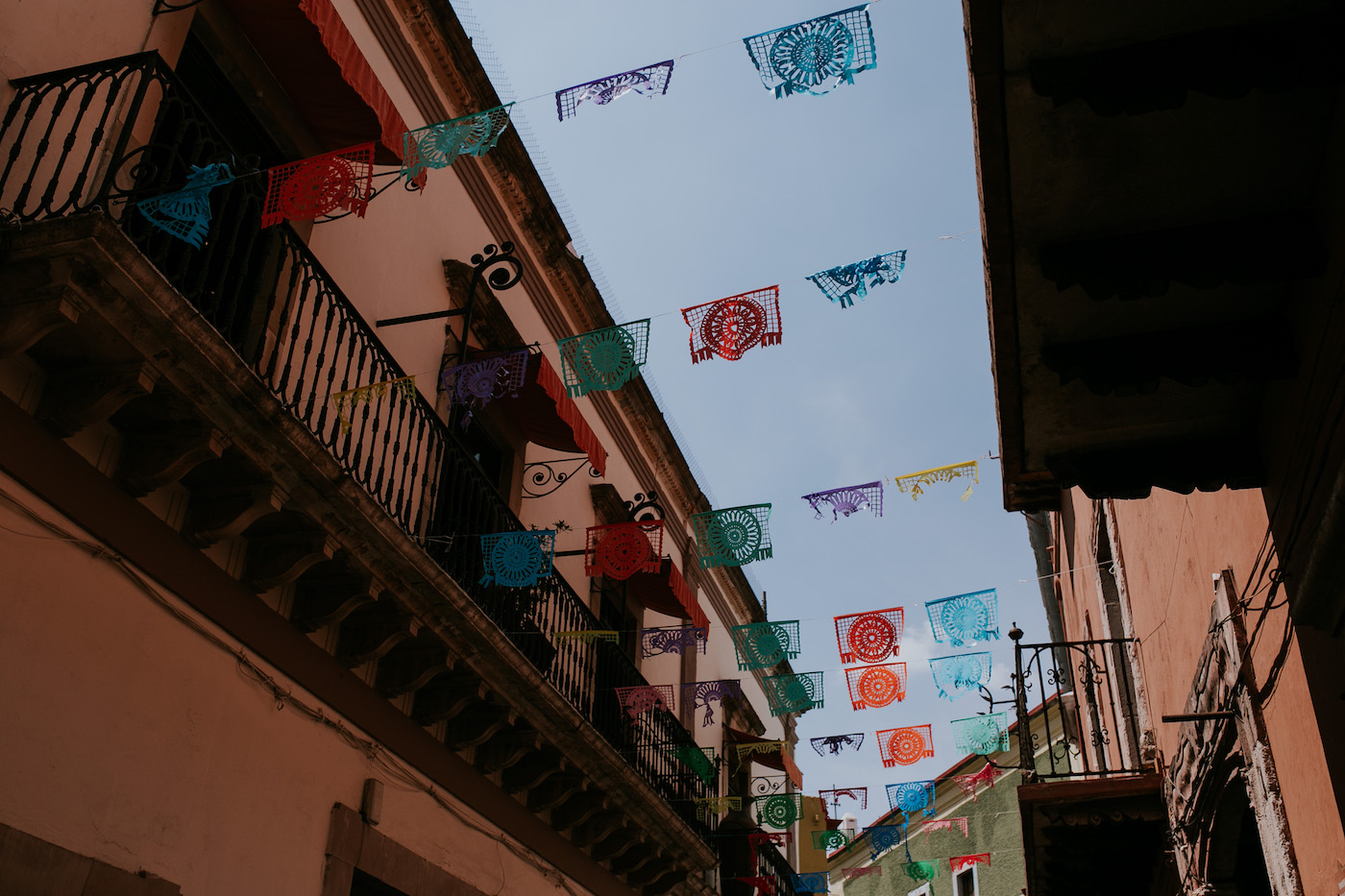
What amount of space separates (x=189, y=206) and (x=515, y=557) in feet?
11.5

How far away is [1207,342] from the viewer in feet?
16.0

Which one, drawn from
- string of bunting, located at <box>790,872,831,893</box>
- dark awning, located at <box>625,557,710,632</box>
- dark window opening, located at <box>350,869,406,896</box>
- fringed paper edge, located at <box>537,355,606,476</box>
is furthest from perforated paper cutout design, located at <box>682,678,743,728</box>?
dark window opening, located at <box>350,869,406,896</box>

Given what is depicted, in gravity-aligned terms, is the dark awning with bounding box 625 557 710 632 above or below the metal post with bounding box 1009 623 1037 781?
above

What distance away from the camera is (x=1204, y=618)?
6250 millimetres

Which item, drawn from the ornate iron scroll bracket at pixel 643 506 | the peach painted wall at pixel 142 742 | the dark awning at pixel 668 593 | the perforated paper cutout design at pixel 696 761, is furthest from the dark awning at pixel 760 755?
the peach painted wall at pixel 142 742

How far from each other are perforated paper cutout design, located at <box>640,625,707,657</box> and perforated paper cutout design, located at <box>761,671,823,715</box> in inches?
36.4

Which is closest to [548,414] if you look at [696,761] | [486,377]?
[486,377]

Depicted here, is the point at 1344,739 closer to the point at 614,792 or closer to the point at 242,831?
the point at 242,831

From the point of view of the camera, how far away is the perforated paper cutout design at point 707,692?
41.2ft

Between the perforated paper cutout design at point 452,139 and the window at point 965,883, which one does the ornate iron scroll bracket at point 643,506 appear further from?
the window at point 965,883

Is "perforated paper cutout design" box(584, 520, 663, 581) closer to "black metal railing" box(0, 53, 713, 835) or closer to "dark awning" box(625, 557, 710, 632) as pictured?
"black metal railing" box(0, 53, 713, 835)

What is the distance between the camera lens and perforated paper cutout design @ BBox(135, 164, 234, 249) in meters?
5.30

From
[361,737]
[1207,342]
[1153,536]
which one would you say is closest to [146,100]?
[361,737]

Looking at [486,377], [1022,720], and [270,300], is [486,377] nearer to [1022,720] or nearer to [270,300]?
[270,300]
